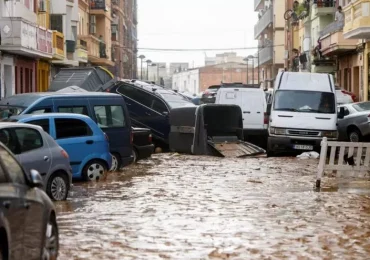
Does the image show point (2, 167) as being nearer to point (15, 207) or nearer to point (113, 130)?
point (15, 207)

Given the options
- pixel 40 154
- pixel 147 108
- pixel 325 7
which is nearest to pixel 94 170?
pixel 40 154

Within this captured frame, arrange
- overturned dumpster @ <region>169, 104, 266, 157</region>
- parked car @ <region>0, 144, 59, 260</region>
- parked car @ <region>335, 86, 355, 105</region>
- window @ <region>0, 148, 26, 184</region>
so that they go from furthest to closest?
parked car @ <region>335, 86, 355, 105</region> < overturned dumpster @ <region>169, 104, 266, 157</region> < window @ <region>0, 148, 26, 184</region> < parked car @ <region>0, 144, 59, 260</region>

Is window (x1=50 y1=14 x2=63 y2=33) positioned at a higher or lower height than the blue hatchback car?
higher

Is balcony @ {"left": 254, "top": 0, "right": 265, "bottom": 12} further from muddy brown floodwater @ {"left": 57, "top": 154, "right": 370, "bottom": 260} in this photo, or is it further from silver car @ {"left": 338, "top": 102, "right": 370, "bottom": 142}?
muddy brown floodwater @ {"left": 57, "top": 154, "right": 370, "bottom": 260}

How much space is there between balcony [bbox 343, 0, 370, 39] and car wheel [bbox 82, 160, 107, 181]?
19.4 m

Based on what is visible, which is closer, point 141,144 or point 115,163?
point 115,163

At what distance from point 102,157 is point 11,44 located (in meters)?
18.9

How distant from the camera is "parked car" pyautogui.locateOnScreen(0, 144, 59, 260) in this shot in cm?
779

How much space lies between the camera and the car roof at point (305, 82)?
29000mm

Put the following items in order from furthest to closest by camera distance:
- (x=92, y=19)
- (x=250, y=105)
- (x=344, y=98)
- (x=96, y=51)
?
1. (x=92, y=19)
2. (x=96, y=51)
3. (x=344, y=98)
4. (x=250, y=105)

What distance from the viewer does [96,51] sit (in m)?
64.7

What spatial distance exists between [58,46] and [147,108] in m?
19.4

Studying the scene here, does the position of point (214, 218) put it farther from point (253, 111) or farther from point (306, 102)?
point (253, 111)

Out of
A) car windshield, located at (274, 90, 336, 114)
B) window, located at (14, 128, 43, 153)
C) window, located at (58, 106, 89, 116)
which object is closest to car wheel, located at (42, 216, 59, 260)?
window, located at (14, 128, 43, 153)
